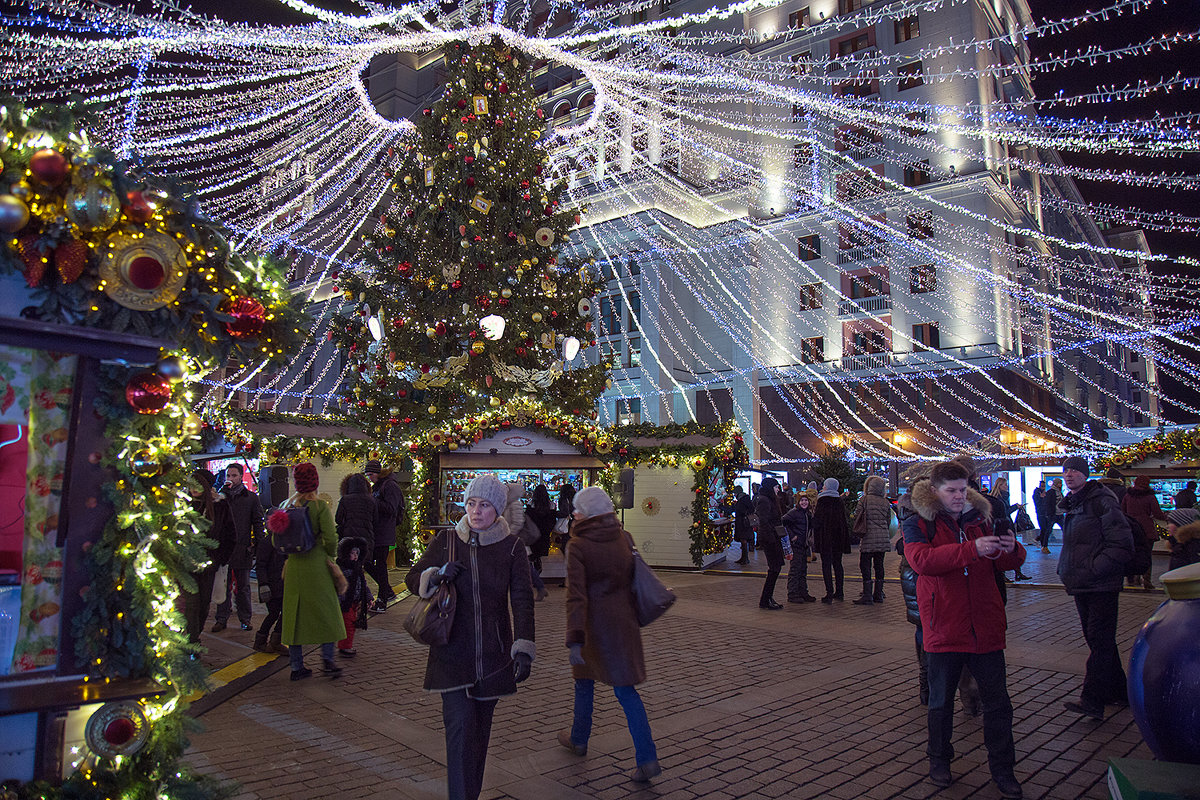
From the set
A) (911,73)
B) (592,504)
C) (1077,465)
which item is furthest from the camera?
(911,73)

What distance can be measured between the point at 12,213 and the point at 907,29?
125 ft

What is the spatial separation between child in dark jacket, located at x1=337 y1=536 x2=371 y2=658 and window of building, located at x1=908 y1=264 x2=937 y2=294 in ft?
97.7

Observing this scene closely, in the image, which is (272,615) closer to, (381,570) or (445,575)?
(381,570)

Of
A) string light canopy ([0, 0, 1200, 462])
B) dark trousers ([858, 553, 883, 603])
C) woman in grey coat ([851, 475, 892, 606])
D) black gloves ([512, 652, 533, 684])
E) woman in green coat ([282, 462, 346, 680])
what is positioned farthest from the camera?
string light canopy ([0, 0, 1200, 462])

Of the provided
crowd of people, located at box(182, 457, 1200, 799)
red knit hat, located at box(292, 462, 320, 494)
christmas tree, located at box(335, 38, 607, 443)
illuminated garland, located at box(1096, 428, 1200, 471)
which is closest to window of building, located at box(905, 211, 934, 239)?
illuminated garland, located at box(1096, 428, 1200, 471)

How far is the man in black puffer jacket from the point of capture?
17.0 ft

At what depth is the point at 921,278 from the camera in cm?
3180

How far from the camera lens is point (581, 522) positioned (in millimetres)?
4574

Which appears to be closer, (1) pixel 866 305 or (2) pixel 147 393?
(2) pixel 147 393

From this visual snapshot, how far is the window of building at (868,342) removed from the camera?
109ft

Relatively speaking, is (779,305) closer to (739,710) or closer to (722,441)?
(722,441)

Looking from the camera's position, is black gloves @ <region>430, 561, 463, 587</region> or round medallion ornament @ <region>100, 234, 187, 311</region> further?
black gloves @ <region>430, 561, 463, 587</region>

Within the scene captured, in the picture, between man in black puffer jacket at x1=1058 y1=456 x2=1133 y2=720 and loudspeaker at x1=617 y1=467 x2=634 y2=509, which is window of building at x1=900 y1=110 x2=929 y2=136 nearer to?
loudspeaker at x1=617 y1=467 x2=634 y2=509

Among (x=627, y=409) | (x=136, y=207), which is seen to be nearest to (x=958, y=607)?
(x=136, y=207)
